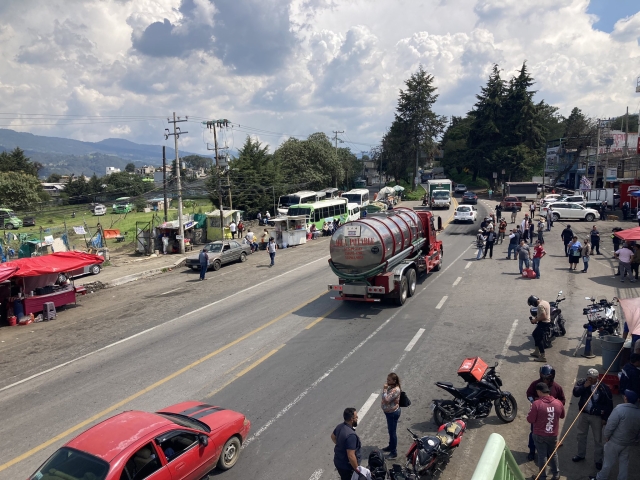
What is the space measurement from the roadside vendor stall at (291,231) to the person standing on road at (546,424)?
2746 cm

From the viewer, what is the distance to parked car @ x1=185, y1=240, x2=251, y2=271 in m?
26.4

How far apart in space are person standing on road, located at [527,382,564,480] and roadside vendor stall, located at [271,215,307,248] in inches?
1081

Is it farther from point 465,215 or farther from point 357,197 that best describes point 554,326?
point 357,197

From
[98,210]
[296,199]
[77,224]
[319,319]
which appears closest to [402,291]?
[319,319]

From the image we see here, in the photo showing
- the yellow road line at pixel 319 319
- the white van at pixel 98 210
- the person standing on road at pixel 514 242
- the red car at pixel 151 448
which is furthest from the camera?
the white van at pixel 98 210

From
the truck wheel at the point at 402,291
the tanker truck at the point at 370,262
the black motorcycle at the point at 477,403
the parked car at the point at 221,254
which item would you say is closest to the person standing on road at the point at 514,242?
the tanker truck at the point at 370,262

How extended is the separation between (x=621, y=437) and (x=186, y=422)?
6390 millimetres

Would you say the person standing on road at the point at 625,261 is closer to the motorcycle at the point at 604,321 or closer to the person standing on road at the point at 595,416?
the motorcycle at the point at 604,321

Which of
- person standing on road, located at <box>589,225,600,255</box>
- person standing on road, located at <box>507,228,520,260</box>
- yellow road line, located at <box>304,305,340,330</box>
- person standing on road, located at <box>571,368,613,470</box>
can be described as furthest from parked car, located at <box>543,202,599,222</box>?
person standing on road, located at <box>571,368,613,470</box>

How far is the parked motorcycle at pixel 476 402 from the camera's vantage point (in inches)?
327

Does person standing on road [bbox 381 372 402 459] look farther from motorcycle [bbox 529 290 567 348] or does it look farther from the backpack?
motorcycle [bbox 529 290 567 348]

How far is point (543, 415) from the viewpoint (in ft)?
22.5

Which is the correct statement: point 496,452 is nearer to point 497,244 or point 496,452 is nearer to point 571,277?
point 571,277

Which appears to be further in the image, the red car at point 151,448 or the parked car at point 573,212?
the parked car at point 573,212
